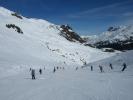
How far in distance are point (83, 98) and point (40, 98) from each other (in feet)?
11.3

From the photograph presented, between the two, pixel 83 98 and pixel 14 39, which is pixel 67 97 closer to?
pixel 83 98

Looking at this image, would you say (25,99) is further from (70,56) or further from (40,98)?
(70,56)

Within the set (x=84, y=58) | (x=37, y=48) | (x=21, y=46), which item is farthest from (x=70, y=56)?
(x=21, y=46)

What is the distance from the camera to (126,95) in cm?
1680

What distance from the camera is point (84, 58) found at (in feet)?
411

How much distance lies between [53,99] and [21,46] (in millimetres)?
79679

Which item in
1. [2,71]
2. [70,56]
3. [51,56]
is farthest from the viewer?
[70,56]

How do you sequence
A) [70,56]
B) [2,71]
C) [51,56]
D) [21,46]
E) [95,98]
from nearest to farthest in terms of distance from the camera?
[95,98], [2,71], [21,46], [51,56], [70,56]

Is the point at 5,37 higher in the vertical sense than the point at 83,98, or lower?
higher

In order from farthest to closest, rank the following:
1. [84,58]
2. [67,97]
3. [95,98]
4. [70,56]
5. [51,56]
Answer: [84,58] → [70,56] → [51,56] → [67,97] → [95,98]

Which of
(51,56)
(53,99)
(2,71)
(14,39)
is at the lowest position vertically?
(53,99)

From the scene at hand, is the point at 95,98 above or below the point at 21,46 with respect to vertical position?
below

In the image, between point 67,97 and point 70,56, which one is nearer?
point 67,97

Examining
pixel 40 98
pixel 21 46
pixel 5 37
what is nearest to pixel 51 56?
pixel 21 46
